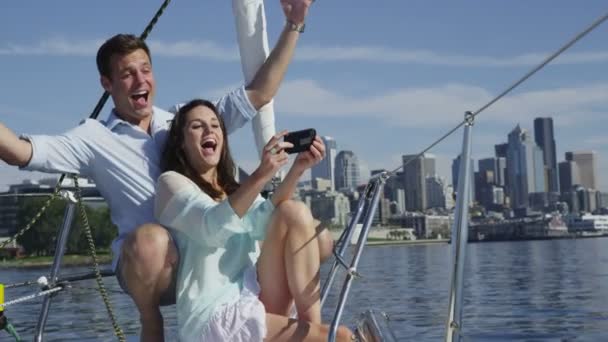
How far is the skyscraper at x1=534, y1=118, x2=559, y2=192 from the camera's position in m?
74.9

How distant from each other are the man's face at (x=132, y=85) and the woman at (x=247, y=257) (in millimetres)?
399

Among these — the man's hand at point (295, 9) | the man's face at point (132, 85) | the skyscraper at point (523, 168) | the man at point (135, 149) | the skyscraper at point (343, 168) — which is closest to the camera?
the man at point (135, 149)

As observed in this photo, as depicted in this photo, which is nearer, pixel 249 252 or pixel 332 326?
pixel 332 326

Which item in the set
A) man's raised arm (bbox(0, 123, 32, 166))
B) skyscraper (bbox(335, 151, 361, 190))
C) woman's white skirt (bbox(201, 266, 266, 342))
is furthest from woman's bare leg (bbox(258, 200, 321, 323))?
skyscraper (bbox(335, 151, 361, 190))

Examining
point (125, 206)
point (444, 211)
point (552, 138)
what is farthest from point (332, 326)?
point (552, 138)

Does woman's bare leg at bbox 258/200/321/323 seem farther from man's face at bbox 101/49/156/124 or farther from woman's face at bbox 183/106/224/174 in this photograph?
man's face at bbox 101/49/156/124

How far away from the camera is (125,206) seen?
114 inches

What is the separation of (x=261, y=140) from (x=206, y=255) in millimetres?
858

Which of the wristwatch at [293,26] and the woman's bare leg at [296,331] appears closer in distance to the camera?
the woman's bare leg at [296,331]

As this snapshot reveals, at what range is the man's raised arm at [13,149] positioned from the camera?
8.45 ft

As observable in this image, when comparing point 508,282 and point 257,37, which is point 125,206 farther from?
point 508,282

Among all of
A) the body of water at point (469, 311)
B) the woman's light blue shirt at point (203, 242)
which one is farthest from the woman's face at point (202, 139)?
the body of water at point (469, 311)

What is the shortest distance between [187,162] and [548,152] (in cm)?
8037

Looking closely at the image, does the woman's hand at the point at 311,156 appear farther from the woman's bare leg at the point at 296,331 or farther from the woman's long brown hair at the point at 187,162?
the woman's bare leg at the point at 296,331
